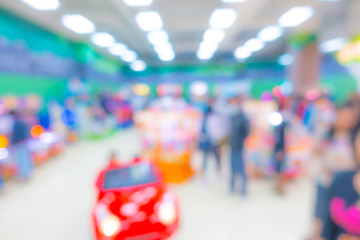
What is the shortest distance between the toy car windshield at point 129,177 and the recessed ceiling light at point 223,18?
432 cm

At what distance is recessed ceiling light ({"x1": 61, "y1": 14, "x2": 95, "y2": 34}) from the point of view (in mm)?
5579

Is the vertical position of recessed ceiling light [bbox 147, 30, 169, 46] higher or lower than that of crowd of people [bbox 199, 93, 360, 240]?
higher

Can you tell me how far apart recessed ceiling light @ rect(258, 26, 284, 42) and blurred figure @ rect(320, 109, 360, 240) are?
6.83 metres

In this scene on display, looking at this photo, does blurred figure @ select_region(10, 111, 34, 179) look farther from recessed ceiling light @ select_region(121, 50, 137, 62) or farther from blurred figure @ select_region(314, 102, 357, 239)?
recessed ceiling light @ select_region(121, 50, 137, 62)

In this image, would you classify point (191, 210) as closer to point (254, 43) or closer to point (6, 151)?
point (6, 151)

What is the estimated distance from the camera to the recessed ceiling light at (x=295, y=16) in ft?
17.5

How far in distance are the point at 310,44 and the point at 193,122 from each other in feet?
18.5

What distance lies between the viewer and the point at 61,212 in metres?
3.24

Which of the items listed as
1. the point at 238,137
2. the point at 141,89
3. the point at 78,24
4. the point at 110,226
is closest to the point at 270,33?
the point at 238,137

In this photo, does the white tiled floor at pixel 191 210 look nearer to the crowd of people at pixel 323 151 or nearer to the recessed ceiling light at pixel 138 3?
the crowd of people at pixel 323 151

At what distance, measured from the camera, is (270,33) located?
7594mm

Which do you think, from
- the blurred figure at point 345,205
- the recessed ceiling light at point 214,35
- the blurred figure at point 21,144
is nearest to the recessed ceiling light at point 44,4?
the blurred figure at point 21,144

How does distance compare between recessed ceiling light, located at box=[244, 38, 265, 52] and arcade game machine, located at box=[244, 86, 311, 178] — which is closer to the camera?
arcade game machine, located at box=[244, 86, 311, 178]

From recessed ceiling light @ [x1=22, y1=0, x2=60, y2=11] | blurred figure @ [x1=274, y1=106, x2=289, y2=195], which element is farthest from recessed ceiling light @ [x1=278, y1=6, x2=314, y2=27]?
recessed ceiling light @ [x1=22, y1=0, x2=60, y2=11]
